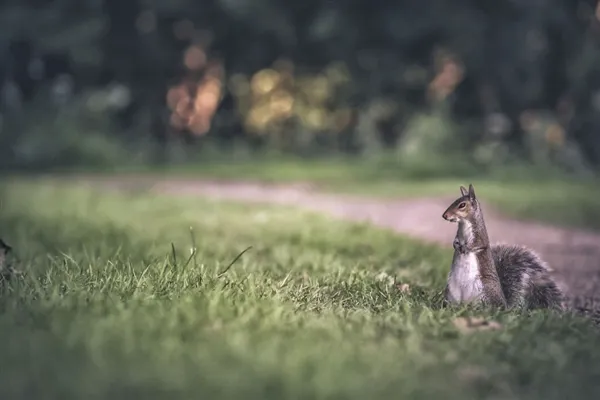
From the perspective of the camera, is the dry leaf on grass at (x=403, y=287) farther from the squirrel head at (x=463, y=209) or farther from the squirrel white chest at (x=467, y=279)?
the squirrel head at (x=463, y=209)

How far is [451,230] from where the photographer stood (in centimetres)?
1106

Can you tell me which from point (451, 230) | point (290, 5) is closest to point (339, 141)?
point (290, 5)

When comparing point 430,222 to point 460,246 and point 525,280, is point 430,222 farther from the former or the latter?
point 460,246

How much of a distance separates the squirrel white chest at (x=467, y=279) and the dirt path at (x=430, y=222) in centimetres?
114

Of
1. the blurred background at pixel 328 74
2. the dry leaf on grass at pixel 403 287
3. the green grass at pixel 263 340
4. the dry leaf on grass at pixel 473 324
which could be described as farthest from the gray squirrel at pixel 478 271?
the blurred background at pixel 328 74

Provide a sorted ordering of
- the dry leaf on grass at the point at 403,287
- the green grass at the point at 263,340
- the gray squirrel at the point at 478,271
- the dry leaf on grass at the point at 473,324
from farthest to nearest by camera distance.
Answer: the dry leaf on grass at the point at 403,287 < the gray squirrel at the point at 478,271 < the dry leaf on grass at the point at 473,324 < the green grass at the point at 263,340

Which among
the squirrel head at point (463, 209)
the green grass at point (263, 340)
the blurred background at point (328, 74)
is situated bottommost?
the green grass at point (263, 340)

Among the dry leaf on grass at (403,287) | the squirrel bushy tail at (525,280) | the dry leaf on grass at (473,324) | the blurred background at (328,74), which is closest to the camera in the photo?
the dry leaf on grass at (473,324)

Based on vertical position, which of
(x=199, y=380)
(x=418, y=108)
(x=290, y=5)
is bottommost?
(x=199, y=380)

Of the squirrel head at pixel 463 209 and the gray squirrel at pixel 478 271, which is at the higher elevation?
the squirrel head at pixel 463 209

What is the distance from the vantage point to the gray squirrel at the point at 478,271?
4.59 meters

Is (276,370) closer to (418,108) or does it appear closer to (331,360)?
(331,360)

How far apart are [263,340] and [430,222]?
834 centimetres

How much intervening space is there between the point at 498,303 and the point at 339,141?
79.9 feet
